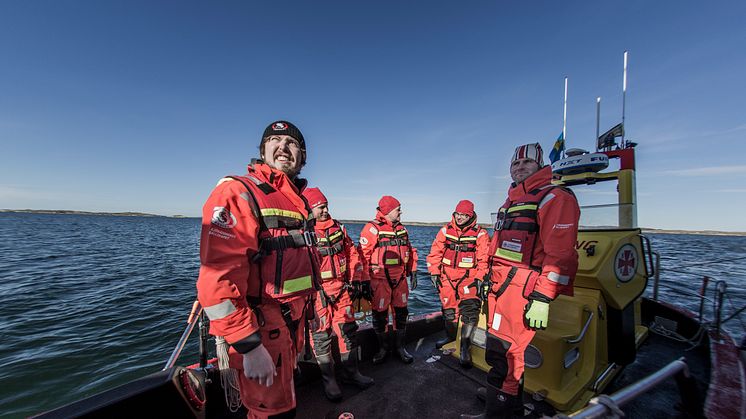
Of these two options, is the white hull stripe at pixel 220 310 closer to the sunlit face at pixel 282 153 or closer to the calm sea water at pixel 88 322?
the sunlit face at pixel 282 153

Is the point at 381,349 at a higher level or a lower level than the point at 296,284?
lower

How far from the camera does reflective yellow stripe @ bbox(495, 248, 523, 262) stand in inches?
111

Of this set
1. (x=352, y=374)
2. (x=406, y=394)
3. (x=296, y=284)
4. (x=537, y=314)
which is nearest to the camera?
(x=296, y=284)

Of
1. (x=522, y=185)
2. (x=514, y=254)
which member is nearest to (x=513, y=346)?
(x=514, y=254)

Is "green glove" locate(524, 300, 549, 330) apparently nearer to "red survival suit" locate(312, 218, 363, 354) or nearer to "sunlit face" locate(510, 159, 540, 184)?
"sunlit face" locate(510, 159, 540, 184)

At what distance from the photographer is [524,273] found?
2.71m

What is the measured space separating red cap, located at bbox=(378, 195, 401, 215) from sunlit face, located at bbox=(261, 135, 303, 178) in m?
2.80

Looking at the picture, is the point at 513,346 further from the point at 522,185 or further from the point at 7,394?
the point at 7,394

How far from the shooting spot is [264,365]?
1.69 m

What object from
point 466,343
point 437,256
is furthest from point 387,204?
point 466,343

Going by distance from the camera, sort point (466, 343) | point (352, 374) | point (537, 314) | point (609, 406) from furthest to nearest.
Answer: point (466, 343), point (352, 374), point (537, 314), point (609, 406)

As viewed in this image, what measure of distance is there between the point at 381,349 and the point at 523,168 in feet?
10.2

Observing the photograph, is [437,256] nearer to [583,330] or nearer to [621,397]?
[583,330]

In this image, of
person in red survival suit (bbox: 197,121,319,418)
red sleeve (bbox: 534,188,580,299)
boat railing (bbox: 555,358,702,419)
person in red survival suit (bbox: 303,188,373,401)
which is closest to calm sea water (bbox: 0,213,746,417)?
red sleeve (bbox: 534,188,580,299)
